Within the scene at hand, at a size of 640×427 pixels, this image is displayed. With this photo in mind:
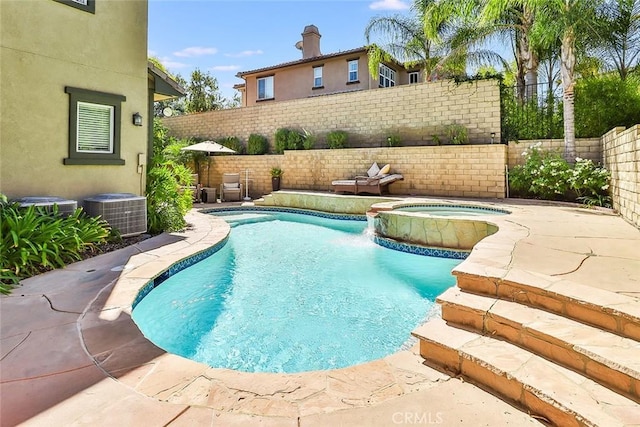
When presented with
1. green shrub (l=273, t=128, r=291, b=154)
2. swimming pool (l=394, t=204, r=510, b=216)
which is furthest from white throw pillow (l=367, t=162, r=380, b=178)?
green shrub (l=273, t=128, r=291, b=154)

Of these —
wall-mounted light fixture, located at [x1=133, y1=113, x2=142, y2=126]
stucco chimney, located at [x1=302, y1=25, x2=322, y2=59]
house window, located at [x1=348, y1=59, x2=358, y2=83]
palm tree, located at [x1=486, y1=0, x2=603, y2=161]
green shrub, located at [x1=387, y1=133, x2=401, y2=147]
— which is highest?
stucco chimney, located at [x1=302, y1=25, x2=322, y2=59]

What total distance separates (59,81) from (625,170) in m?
10.1

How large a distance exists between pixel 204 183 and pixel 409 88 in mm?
10698

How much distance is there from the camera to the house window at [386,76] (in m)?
18.6

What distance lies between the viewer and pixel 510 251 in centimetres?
389

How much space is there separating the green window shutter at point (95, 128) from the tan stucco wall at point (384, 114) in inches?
398

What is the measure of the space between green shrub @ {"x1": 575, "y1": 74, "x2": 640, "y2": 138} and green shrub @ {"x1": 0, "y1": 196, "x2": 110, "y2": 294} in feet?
42.1

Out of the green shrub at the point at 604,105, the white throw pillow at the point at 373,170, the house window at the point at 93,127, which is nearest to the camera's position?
the house window at the point at 93,127

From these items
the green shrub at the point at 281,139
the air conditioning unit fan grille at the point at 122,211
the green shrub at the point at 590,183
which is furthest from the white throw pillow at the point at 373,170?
the air conditioning unit fan grille at the point at 122,211

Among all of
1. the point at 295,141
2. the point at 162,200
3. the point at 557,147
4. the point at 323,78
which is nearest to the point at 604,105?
the point at 557,147

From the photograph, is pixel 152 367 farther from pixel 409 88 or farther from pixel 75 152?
pixel 409 88

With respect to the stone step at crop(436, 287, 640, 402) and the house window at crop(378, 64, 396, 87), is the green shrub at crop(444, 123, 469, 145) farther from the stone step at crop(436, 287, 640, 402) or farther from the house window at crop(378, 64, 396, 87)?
the stone step at crop(436, 287, 640, 402)

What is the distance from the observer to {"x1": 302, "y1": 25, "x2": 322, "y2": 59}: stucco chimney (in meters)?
20.7

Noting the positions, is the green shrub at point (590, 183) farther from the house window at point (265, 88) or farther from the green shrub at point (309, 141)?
the house window at point (265, 88)
